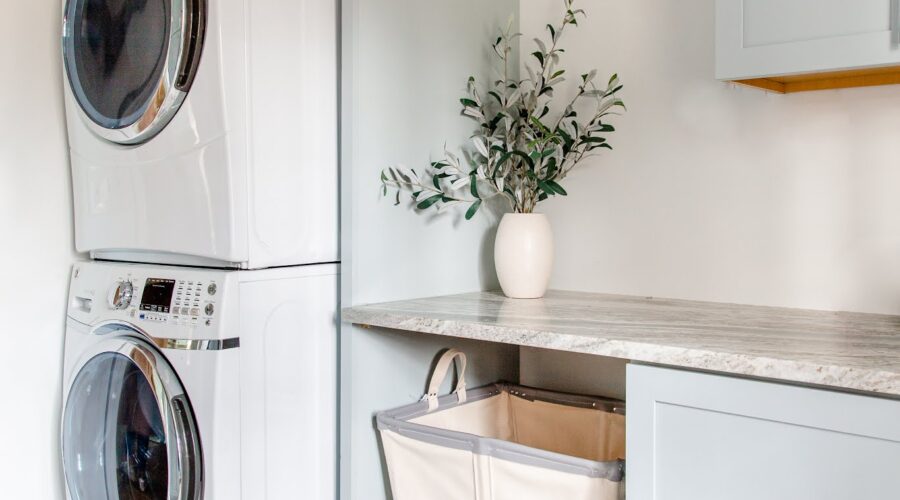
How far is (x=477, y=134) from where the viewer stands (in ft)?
6.88

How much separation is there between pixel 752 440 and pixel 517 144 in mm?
1090

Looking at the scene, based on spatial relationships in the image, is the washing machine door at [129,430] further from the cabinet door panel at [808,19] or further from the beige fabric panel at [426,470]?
the cabinet door panel at [808,19]

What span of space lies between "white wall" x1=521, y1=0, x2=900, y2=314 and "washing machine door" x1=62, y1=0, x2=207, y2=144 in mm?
1017

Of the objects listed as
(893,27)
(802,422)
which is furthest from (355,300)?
(893,27)

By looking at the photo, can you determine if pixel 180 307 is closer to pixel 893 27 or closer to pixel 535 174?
pixel 535 174

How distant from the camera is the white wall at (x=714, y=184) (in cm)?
166

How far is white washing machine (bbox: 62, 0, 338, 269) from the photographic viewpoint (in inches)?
63.4

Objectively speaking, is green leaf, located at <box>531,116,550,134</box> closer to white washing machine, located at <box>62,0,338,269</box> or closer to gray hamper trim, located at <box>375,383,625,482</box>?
white washing machine, located at <box>62,0,338,269</box>

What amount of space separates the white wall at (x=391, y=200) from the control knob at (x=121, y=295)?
50 centimetres

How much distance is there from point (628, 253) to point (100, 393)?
4.58 feet

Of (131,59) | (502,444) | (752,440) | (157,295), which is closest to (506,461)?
(502,444)

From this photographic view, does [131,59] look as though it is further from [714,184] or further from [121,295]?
[714,184]

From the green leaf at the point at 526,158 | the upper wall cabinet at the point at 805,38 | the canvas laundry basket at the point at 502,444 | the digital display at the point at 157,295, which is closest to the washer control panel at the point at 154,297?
the digital display at the point at 157,295

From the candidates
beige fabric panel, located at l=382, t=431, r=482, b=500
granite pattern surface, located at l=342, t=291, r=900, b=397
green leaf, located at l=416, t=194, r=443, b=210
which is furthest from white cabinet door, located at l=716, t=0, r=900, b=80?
beige fabric panel, located at l=382, t=431, r=482, b=500
